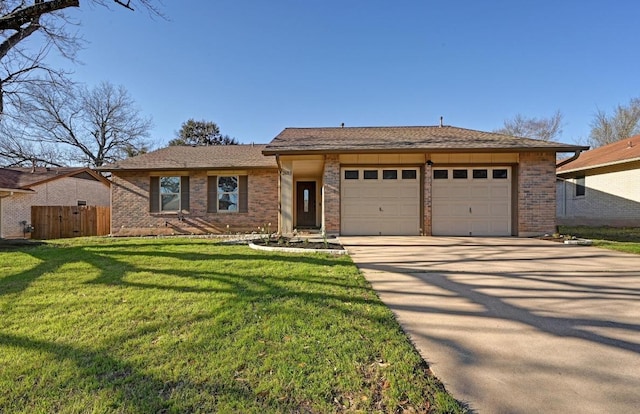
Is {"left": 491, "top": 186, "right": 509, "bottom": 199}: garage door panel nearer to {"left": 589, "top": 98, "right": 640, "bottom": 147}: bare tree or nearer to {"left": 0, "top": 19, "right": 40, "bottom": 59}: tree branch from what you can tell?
{"left": 0, "top": 19, "right": 40, "bottom": 59}: tree branch

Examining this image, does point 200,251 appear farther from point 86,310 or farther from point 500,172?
point 500,172

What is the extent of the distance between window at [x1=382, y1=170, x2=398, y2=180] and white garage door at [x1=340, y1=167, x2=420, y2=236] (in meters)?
0.08

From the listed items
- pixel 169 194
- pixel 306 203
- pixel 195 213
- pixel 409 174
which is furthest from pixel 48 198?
pixel 409 174

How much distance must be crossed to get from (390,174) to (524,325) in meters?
7.69

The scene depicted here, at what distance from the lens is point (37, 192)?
16.9m

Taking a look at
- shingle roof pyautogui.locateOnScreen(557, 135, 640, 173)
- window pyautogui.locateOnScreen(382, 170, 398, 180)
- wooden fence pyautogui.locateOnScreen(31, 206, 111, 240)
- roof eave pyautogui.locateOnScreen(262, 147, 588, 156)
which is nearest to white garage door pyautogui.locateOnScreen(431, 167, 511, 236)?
roof eave pyautogui.locateOnScreen(262, 147, 588, 156)

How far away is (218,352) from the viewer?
2.44 m

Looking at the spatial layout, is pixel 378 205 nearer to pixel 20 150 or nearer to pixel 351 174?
pixel 351 174

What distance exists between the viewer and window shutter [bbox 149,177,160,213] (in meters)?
12.7

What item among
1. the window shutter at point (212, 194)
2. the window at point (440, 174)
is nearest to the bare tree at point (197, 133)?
the window shutter at point (212, 194)

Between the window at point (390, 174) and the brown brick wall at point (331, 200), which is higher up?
the window at point (390, 174)

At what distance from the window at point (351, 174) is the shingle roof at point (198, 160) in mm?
3320

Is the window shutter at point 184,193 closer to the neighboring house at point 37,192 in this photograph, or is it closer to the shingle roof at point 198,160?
the shingle roof at point 198,160

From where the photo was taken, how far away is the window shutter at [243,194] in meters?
12.5
